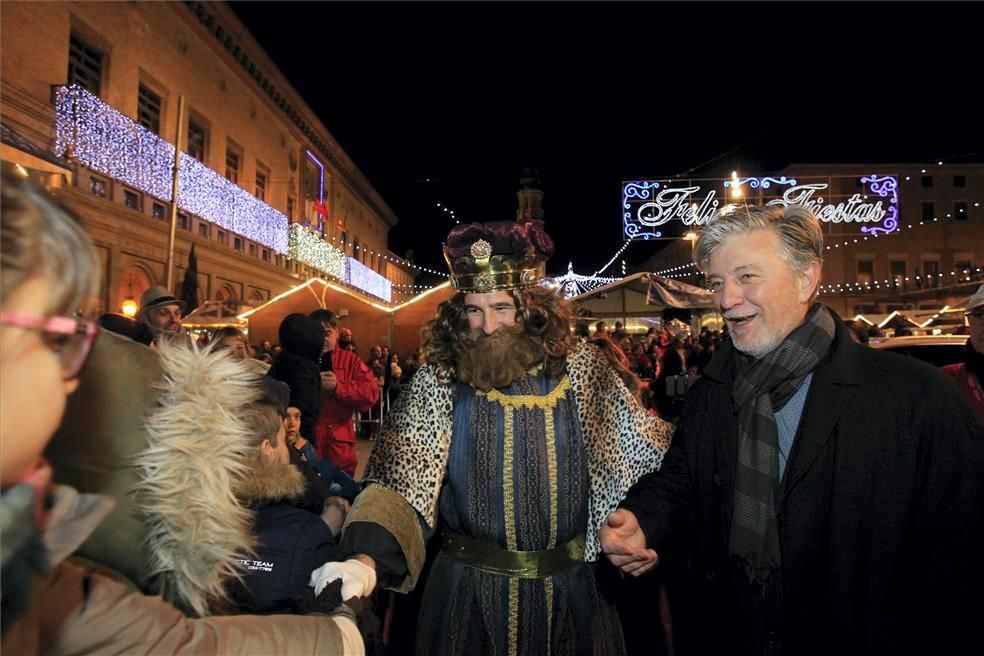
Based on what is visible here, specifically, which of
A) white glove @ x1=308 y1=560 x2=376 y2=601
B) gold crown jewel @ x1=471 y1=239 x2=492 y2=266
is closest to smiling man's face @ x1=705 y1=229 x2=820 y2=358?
gold crown jewel @ x1=471 y1=239 x2=492 y2=266

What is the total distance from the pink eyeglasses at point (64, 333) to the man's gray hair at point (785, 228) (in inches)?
83.3

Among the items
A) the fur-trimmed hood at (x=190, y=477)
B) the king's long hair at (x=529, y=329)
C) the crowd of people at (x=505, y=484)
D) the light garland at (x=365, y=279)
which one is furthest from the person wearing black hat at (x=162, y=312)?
the light garland at (x=365, y=279)

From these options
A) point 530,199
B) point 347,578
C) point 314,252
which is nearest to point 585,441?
point 347,578

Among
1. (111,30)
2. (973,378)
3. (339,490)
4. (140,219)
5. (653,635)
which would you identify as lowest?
(653,635)

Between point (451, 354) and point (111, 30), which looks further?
point (111, 30)

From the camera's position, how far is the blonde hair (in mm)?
754

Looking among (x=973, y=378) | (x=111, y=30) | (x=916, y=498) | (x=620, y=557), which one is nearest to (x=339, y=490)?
(x=620, y=557)

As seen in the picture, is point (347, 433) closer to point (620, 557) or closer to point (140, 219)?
point (620, 557)

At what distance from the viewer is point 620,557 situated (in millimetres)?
2320

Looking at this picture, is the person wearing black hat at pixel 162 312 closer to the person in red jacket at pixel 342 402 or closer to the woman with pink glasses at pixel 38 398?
the person in red jacket at pixel 342 402

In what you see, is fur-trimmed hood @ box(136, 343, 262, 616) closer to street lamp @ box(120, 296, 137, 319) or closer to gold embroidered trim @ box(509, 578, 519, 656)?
gold embroidered trim @ box(509, 578, 519, 656)

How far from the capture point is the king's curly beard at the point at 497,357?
2.68 meters

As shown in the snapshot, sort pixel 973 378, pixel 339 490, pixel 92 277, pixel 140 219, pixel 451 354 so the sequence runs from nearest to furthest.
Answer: pixel 92 277 < pixel 451 354 < pixel 339 490 < pixel 973 378 < pixel 140 219

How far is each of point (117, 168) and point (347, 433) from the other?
14810 mm
